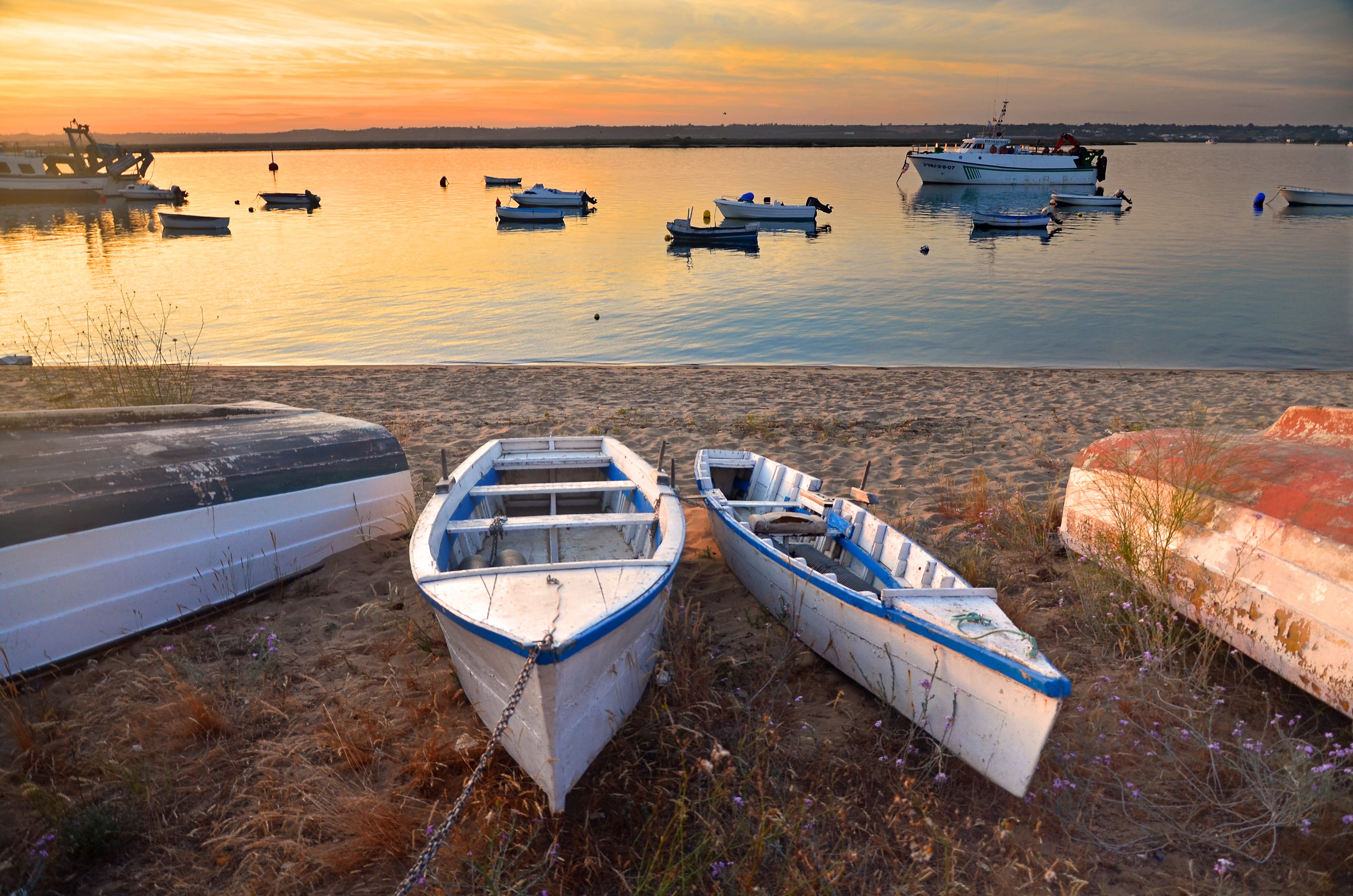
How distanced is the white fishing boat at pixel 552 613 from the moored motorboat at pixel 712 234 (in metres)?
30.4

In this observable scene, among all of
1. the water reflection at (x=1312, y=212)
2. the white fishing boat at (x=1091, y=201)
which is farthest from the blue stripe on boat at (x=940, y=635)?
the water reflection at (x=1312, y=212)

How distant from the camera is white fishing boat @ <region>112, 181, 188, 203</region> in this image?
178 ft

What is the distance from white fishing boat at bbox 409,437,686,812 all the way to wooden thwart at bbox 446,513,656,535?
10 mm

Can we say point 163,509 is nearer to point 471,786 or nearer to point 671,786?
point 471,786

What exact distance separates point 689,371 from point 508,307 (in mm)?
9866

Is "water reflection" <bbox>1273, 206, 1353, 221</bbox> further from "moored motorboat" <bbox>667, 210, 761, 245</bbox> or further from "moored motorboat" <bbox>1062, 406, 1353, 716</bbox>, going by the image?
"moored motorboat" <bbox>1062, 406, 1353, 716</bbox>

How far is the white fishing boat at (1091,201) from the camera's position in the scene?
48.0 meters

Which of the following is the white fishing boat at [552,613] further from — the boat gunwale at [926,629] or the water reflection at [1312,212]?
the water reflection at [1312,212]

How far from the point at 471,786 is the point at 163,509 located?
3.83m

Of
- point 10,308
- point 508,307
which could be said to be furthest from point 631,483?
point 10,308

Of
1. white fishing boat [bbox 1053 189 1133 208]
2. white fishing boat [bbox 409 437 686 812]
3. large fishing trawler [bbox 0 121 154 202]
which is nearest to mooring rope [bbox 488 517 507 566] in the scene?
white fishing boat [bbox 409 437 686 812]

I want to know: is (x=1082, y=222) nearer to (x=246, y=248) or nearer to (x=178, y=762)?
(x=246, y=248)

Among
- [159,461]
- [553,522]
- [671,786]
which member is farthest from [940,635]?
[159,461]

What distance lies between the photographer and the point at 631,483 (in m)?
5.91
